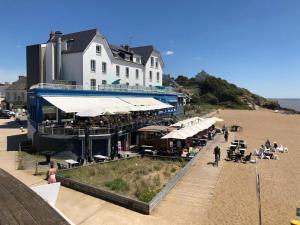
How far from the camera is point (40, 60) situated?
34.9 meters

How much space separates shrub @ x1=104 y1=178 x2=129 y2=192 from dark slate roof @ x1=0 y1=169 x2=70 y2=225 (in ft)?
13.7

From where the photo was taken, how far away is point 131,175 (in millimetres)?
17328

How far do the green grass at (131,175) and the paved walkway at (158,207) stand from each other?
39.4 inches

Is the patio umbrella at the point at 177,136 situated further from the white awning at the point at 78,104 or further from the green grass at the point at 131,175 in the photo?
the white awning at the point at 78,104

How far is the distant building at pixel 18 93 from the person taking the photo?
212ft

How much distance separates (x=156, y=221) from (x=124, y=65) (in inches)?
1327

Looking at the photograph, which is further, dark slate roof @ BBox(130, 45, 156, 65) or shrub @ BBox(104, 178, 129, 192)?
dark slate roof @ BBox(130, 45, 156, 65)

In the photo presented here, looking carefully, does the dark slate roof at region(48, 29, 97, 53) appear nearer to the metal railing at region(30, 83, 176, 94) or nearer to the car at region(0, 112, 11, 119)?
the metal railing at region(30, 83, 176, 94)

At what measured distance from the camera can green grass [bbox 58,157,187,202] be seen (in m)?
14.6

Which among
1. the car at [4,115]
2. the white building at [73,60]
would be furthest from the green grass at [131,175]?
the car at [4,115]

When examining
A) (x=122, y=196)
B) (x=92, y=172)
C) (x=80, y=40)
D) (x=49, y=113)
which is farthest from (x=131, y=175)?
(x=49, y=113)

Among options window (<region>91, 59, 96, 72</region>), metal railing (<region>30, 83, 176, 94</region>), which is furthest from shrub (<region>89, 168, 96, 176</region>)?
window (<region>91, 59, 96, 72</region>)

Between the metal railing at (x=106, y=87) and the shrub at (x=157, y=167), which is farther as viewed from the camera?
the metal railing at (x=106, y=87)

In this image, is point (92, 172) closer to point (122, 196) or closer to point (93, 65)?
point (122, 196)
